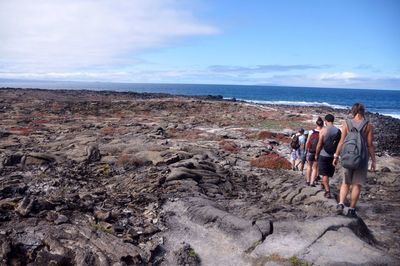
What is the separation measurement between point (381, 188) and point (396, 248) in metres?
5.92

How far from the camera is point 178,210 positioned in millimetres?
10570

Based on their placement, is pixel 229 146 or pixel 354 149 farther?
pixel 229 146

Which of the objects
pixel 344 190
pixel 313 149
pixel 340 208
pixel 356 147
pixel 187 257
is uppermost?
pixel 356 147

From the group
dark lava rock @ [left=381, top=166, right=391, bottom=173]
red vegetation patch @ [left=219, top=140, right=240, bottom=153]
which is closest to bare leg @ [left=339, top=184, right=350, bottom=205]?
dark lava rock @ [left=381, top=166, right=391, bottom=173]

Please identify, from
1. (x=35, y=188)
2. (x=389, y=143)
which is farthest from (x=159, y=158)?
(x=389, y=143)

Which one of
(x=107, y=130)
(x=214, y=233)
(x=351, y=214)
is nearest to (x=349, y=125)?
(x=351, y=214)

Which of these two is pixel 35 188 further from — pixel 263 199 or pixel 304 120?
pixel 304 120

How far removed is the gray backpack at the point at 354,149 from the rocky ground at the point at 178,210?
53.6 inches

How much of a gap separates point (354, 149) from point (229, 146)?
527 inches

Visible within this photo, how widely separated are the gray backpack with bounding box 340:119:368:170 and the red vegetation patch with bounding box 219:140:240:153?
12.1 metres

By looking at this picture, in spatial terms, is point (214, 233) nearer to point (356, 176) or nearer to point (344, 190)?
point (344, 190)

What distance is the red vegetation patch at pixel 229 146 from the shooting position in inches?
830

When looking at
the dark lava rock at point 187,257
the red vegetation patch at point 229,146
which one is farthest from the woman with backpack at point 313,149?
the red vegetation patch at point 229,146

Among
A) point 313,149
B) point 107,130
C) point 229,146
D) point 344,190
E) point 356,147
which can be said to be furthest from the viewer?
point 107,130
